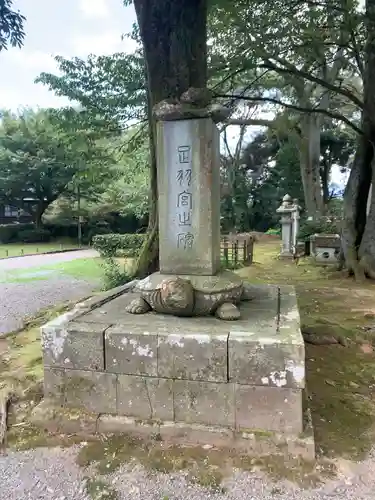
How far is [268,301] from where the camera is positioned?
11.6ft

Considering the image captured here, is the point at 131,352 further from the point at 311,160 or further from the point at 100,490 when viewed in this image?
the point at 311,160

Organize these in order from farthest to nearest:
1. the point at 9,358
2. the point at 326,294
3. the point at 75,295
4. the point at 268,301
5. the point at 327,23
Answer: the point at 75,295 < the point at 327,23 < the point at 326,294 < the point at 9,358 < the point at 268,301

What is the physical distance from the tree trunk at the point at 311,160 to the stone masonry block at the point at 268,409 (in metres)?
14.3

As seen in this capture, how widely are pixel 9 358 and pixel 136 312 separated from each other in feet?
6.74

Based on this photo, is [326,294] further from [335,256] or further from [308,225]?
[308,225]

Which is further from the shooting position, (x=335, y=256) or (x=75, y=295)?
(x=335, y=256)

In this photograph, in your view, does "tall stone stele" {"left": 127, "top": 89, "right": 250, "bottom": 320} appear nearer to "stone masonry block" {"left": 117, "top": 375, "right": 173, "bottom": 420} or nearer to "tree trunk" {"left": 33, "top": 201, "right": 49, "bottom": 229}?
"stone masonry block" {"left": 117, "top": 375, "right": 173, "bottom": 420}

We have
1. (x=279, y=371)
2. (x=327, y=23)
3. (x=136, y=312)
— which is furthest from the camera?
(x=327, y=23)

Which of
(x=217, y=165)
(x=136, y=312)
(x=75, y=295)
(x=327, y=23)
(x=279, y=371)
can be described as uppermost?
(x=327, y=23)

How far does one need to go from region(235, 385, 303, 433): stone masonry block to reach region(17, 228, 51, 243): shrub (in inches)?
889

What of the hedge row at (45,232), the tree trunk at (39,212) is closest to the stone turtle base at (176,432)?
the hedge row at (45,232)

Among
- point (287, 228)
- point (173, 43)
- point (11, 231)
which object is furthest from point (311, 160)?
point (11, 231)

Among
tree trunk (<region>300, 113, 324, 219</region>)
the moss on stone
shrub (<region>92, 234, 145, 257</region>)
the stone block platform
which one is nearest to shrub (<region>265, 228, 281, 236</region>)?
tree trunk (<region>300, 113, 324, 219</region>)

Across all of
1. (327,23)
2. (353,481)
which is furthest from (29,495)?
(327,23)
